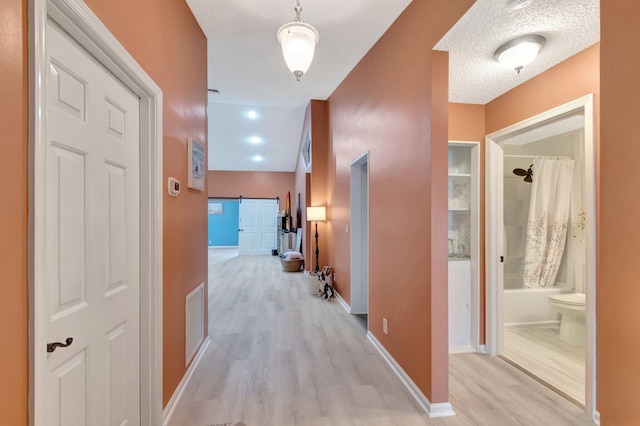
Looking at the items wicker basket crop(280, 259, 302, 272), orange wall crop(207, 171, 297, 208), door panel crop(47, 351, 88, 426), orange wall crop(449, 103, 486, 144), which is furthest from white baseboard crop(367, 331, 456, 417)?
orange wall crop(207, 171, 297, 208)

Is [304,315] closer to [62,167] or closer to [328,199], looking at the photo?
[328,199]

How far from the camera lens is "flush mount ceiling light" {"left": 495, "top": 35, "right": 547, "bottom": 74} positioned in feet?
5.61

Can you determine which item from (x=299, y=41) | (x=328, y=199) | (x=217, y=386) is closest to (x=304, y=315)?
(x=217, y=386)

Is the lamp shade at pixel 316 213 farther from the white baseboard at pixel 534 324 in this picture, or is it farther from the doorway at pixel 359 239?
the white baseboard at pixel 534 324

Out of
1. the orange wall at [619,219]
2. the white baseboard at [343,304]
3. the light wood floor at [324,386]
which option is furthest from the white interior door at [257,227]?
the orange wall at [619,219]

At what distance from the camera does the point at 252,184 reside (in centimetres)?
941

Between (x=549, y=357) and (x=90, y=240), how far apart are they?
362 cm

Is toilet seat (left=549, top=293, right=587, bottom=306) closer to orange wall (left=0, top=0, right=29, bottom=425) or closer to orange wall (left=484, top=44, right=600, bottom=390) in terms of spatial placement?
orange wall (left=484, top=44, right=600, bottom=390)

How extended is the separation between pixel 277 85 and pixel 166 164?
108 inches

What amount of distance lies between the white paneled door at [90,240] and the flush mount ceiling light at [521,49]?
2250mm

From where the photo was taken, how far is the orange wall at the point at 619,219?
34.3 inches

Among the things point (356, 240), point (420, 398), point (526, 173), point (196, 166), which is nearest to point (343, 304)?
point (356, 240)

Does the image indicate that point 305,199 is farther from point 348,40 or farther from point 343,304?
point 348,40

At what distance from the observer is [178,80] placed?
203 centimetres
